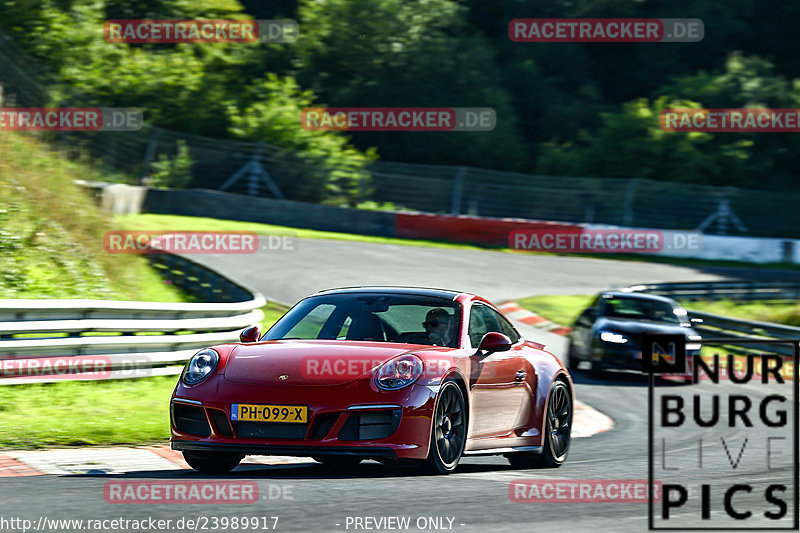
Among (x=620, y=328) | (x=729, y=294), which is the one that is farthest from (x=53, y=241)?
(x=729, y=294)

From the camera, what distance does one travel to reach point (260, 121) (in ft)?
129

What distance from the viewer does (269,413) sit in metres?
7.47

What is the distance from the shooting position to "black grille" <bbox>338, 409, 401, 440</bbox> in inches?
292

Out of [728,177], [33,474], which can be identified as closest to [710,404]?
[33,474]

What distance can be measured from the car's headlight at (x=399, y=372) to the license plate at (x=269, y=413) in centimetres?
51

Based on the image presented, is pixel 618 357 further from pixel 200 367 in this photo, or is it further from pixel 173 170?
pixel 173 170

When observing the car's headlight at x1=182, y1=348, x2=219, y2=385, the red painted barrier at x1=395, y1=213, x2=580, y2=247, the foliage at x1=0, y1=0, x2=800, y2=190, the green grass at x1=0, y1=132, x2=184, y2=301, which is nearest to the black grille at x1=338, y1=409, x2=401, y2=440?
the car's headlight at x1=182, y1=348, x2=219, y2=385

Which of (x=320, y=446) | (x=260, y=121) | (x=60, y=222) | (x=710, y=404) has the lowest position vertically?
(x=710, y=404)

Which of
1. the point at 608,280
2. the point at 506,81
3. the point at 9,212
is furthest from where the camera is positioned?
the point at 506,81

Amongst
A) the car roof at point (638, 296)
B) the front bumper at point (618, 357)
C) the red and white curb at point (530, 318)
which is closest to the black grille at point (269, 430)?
the front bumper at point (618, 357)

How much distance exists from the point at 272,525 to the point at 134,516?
688 millimetres

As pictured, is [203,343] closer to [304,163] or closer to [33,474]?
[33,474]

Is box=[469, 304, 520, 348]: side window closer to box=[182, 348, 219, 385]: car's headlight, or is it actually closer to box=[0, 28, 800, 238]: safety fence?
box=[182, 348, 219, 385]: car's headlight

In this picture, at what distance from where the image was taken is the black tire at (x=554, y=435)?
9258mm
